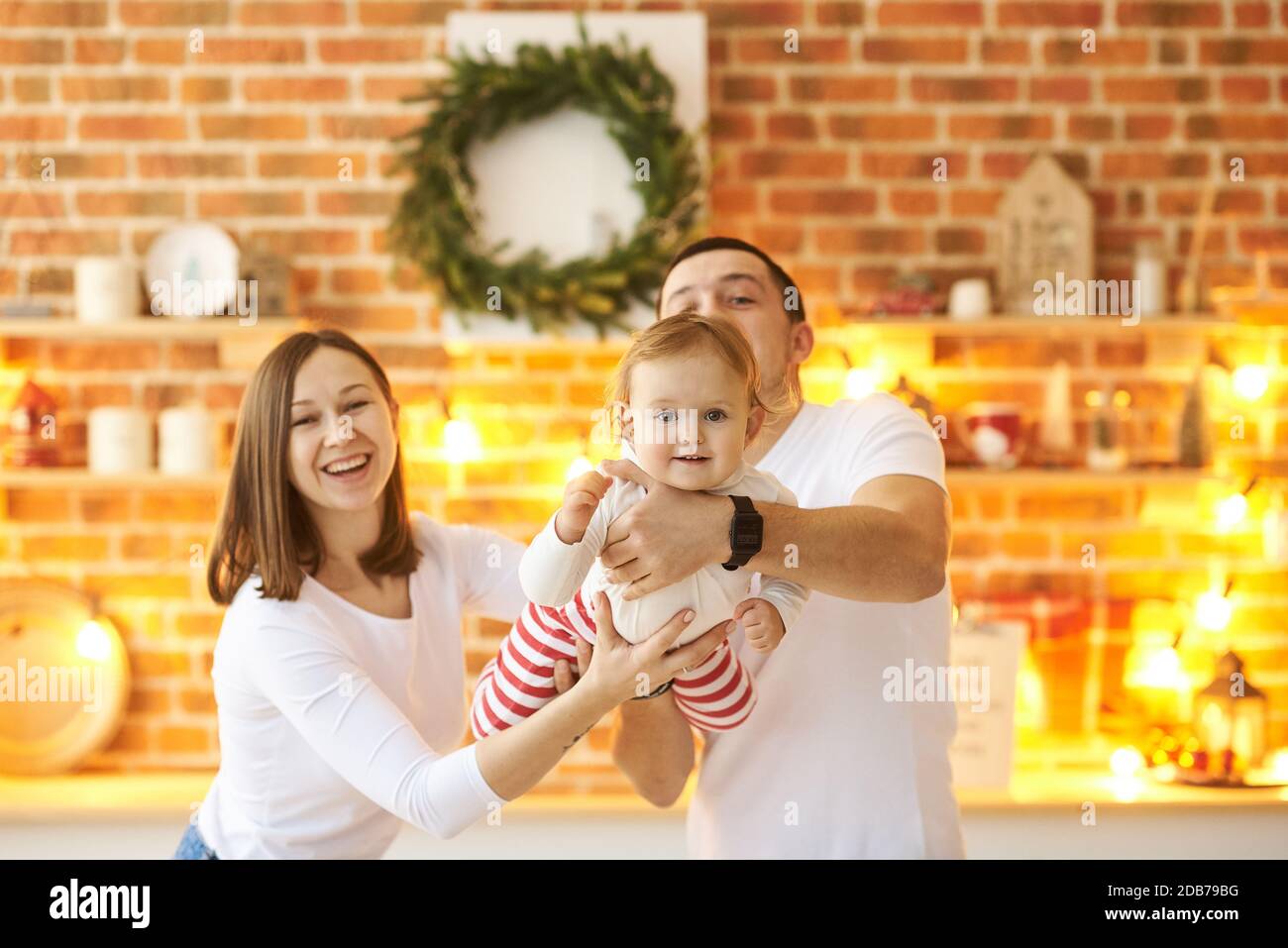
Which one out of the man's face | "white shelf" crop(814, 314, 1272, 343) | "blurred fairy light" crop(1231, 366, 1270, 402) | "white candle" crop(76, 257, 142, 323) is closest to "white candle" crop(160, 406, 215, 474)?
Result: "white candle" crop(76, 257, 142, 323)

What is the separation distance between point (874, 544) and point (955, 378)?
190 cm

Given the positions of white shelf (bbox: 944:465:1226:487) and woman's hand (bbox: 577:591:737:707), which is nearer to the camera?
woman's hand (bbox: 577:591:737:707)

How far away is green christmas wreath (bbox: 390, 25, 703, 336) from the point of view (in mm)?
2949

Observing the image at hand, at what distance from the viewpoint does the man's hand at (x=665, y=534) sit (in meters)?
1.36

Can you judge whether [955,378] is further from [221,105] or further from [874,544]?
[221,105]

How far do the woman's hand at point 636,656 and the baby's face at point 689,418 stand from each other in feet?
0.59

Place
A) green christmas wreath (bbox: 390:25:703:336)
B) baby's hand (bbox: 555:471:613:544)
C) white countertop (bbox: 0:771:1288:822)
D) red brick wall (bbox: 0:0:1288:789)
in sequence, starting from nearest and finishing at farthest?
1. baby's hand (bbox: 555:471:613:544)
2. white countertop (bbox: 0:771:1288:822)
3. green christmas wreath (bbox: 390:25:703:336)
4. red brick wall (bbox: 0:0:1288:789)

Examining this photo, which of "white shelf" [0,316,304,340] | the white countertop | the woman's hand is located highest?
"white shelf" [0,316,304,340]

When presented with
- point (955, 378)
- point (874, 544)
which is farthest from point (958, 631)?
point (874, 544)

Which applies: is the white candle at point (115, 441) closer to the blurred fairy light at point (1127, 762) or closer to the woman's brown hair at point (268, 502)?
the woman's brown hair at point (268, 502)

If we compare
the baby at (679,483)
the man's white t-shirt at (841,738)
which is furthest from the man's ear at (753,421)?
the man's white t-shirt at (841,738)

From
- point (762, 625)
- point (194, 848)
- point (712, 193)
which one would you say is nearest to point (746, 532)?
point (762, 625)

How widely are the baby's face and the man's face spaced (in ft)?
1.07

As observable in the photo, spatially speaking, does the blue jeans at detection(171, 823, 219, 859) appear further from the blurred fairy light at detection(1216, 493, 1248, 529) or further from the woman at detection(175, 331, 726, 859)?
the blurred fairy light at detection(1216, 493, 1248, 529)
